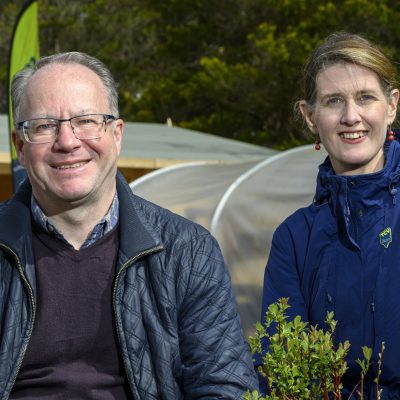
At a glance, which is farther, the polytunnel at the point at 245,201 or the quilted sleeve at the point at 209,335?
the polytunnel at the point at 245,201

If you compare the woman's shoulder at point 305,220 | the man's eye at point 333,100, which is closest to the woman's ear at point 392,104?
the man's eye at point 333,100

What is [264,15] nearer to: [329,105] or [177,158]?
[177,158]

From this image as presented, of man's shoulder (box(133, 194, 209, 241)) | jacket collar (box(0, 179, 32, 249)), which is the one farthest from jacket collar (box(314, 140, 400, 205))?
jacket collar (box(0, 179, 32, 249))

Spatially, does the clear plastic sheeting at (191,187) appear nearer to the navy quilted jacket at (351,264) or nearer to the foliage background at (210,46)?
the navy quilted jacket at (351,264)

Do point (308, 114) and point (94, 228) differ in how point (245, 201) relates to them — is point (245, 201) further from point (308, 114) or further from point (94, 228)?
point (94, 228)

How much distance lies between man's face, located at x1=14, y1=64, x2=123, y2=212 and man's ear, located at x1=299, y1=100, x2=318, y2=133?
0.67 m

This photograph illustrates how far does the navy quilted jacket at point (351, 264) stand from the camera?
2.71 m

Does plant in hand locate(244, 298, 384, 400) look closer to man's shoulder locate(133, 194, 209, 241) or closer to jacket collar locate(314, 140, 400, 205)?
man's shoulder locate(133, 194, 209, 241)

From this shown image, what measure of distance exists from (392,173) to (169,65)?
21894mm

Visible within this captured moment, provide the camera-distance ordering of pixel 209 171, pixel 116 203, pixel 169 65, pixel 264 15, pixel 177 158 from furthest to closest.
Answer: pixel 169 65
pixel 264 15
pixel 177 158
pixel 209 171
pixel 116 203

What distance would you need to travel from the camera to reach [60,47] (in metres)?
25.9

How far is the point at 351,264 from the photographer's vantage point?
2793mm

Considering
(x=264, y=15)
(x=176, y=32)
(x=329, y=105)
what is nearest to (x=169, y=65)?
(x=176, y=32)

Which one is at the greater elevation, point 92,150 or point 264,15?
point 264,15
